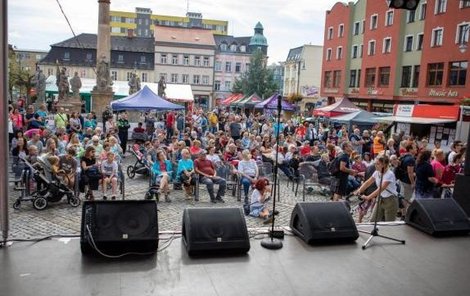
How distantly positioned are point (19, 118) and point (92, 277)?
450 inches

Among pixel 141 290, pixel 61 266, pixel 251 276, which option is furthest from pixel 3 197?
pixel 251 276

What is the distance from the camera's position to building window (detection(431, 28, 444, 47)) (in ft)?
108

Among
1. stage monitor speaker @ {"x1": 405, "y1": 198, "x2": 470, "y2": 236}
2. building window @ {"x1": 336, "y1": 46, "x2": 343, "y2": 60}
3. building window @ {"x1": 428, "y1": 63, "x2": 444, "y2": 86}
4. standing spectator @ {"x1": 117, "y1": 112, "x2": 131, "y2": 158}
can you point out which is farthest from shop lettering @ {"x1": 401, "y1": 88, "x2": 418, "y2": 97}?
stage monitor speaker @ {"x1": 405, "y1": 198, "x2": 470, "y2": 236}

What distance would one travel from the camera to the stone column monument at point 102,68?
23.1m

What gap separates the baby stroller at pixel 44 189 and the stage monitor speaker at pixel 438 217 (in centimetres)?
651

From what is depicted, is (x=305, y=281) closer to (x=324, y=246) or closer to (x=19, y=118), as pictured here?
(x=324, y=246)

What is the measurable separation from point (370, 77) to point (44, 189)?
37.2 m

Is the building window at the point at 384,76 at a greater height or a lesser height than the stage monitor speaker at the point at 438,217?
greater

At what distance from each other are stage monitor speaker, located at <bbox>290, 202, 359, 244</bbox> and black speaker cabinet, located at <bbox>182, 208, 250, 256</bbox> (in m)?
0.98

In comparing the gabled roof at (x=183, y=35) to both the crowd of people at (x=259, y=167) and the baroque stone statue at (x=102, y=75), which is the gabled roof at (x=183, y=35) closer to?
the baroque stone statue at (x=102, y=75)

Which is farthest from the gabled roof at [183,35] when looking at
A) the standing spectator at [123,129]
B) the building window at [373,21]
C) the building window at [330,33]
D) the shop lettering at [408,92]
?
the standing spectator at [123,129]

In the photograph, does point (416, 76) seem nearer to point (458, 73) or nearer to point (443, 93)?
point (443, 93)

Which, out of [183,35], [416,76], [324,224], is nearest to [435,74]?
[416,76]

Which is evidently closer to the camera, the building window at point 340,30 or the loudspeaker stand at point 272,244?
the loudspeaker stand at point 272,244
